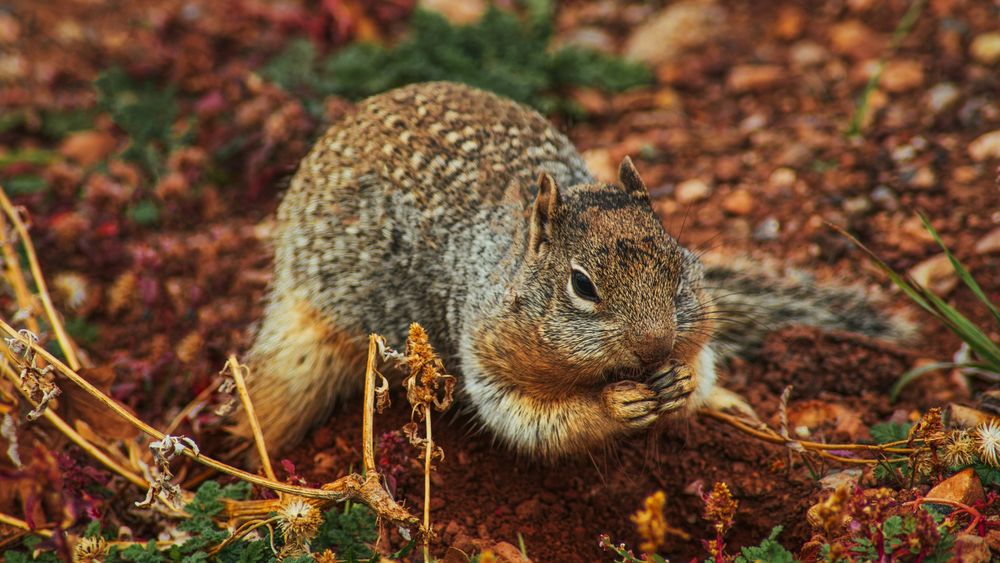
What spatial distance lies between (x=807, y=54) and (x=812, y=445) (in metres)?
3.72

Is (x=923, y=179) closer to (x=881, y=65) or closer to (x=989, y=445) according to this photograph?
(x=881, y=65)

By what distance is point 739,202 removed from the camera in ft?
17.3

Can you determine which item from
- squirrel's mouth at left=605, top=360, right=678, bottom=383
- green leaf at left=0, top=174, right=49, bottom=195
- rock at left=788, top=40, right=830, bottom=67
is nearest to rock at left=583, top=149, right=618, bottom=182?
rock at left=788, top=40, right=830, bottom=67

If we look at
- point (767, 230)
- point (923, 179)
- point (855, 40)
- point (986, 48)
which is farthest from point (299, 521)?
point (855, 40)

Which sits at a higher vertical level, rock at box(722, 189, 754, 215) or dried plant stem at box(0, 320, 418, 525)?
rock at box(722, 189, 754, 215)

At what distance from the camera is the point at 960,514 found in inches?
117

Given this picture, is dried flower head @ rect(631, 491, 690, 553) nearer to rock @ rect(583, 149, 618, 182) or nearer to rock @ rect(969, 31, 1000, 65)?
rock @ rect(583, 149, 618, 182)

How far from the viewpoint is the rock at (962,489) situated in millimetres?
3021

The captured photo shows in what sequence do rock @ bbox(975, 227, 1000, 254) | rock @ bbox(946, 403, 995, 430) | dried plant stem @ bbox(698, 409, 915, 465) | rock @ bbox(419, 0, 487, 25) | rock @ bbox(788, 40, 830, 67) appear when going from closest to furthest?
dried plant stem @ bbox(698, 409, 915, 465), rock @ bbox(946, 403, 995, 430), rock @ bbox(975, 227, 1000, 254), rock @ bbox(788, 40, 830, 67), rock @ bbox(419, 0, 487, 25)

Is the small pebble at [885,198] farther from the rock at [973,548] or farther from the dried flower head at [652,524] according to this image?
the dried flower head at [652,524]

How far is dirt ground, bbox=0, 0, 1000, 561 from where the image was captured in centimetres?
388

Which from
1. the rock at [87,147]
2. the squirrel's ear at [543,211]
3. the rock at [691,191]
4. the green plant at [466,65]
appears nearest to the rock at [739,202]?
the rock at [691,191]

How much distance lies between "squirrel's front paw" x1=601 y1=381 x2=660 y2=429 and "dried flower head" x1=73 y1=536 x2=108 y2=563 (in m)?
1.80

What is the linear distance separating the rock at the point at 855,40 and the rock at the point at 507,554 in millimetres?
4348
